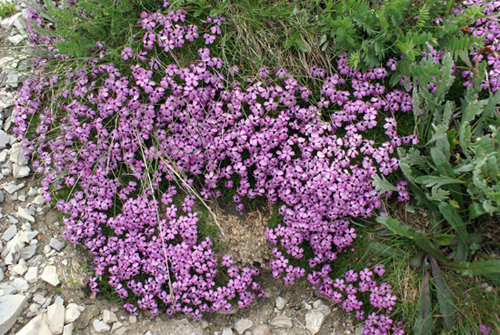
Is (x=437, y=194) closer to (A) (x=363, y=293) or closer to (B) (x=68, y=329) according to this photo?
(A) (x=363, y=293)

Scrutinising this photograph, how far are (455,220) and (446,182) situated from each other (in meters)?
0.34

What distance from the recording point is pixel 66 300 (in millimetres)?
3232

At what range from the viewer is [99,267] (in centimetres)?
329

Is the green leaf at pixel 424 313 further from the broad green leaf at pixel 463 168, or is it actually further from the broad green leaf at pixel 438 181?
the broad green leaf at pixel 463 168

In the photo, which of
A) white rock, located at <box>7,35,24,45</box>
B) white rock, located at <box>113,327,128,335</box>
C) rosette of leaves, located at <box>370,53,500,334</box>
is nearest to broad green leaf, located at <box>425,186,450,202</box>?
rosette of leaves, located at <box>370,53,500,334</box>

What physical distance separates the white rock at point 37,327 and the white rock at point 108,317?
1.46 ft

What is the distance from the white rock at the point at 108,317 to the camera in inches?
125

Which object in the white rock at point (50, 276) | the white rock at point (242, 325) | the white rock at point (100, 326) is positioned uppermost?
the white rock at point (50, 276)

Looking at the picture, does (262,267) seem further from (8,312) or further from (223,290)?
(8,312)

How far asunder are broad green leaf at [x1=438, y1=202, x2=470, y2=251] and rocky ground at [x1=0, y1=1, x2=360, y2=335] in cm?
128

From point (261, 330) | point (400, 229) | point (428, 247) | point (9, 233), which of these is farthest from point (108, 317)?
point (428, 247)

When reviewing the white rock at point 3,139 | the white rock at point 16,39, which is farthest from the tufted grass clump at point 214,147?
the white rock at point 16,39

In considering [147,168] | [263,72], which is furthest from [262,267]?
[263,72]

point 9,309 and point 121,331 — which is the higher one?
point 9,309
